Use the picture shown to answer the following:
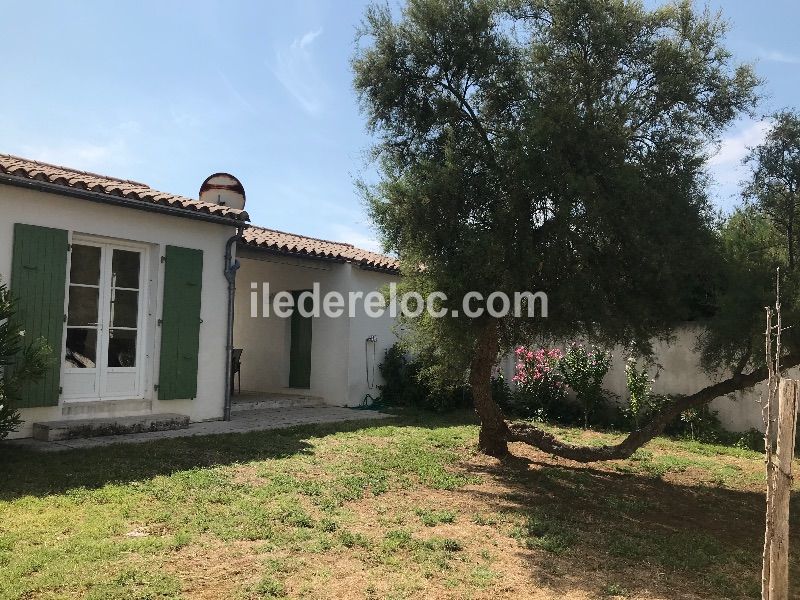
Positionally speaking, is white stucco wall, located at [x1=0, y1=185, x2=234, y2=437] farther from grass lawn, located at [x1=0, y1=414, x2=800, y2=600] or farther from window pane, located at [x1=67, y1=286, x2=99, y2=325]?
grass lawn, located at [x1=0, y1=414, x2=800, y2=600]

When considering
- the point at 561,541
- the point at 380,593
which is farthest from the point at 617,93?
the point at 380,593

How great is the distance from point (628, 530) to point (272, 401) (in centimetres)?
824

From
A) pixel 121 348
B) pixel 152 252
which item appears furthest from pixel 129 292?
pixel 121 348

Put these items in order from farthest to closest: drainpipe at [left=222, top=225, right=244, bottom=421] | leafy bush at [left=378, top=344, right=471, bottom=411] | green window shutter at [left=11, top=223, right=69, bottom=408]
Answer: leafy bush at [left=378, top=344, right=471, bottom=411] → drainpipe at [left=222, top=225, right=244, bottom=421] → green window shutter at [left=11, top=223, right=69, bottom=408]

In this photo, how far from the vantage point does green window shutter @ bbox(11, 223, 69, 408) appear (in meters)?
7.60

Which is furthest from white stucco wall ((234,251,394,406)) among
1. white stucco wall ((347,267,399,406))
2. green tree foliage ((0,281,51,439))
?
green tree foliage ((0,281,51,439))

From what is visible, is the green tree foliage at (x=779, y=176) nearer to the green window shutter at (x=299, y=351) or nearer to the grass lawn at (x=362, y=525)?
the grass lawn at (x=362, y=525)

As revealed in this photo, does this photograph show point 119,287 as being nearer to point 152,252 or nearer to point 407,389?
point 152,252

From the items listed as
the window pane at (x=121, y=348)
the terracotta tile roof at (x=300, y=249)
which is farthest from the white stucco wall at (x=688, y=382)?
the window pane at (x=121, y=348)

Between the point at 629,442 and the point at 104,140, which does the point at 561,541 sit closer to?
the point at 629,442

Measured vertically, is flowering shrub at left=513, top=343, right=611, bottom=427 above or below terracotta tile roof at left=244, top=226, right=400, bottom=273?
below

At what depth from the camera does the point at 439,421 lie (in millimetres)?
11641

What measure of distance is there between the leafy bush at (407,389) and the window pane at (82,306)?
638cm

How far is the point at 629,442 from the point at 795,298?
2419mm
